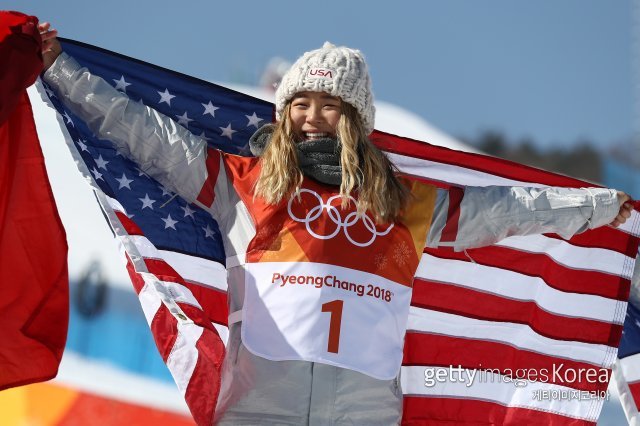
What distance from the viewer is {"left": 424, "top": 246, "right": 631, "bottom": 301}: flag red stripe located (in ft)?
13.6

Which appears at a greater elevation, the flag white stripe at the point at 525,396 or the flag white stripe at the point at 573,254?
the flag white stripe at the point at 573,254

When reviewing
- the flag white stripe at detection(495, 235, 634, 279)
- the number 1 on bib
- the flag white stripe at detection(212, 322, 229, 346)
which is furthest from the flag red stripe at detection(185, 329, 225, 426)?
the flag white stripe at detection(495, 235, 634, 279)

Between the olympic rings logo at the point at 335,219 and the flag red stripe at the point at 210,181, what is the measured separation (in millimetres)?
274

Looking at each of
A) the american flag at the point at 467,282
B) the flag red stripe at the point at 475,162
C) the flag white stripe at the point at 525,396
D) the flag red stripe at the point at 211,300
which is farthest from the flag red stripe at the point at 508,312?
the flag red stripe at the point at 211,300

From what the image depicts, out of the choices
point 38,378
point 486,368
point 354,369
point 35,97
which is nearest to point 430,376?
point 486,368

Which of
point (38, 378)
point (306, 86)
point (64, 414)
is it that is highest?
point (306, 86)

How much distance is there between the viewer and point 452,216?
3490 millimetres

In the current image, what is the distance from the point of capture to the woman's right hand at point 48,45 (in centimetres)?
327

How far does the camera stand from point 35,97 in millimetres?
7406

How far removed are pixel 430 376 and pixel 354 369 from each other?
992 mm

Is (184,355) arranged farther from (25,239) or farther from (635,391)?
(635,391)

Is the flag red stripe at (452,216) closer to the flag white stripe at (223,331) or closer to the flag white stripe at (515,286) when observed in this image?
the flag white stripe at (515,286)

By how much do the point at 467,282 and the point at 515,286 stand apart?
20cm

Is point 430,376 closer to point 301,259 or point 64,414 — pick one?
point 301,259
